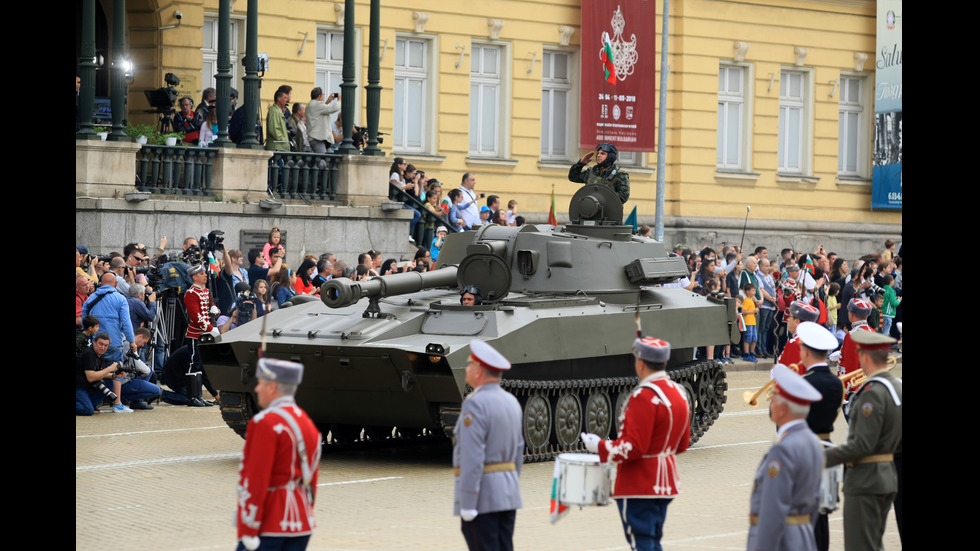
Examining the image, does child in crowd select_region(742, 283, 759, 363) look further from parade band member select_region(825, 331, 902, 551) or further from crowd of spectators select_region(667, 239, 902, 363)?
parade band member select_region(825, 331, 902, 551)

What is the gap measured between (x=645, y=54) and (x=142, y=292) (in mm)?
15857

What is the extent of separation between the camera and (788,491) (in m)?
7.66

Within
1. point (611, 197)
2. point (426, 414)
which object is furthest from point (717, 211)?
point (426, 414)

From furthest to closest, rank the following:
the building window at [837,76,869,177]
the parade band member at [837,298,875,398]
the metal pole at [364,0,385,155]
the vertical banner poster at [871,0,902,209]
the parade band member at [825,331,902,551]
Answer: the building window at [837,76,869,177]
the vertical banner poster at [871,0,902,209]
the metal pole at [364,0,385,155]
the parade band member at [837,298,875,398]
the parade band member at [825,331,902,551]

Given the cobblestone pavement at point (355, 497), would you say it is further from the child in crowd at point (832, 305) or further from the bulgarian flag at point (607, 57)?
the bulgarian flag at point (607, 57)

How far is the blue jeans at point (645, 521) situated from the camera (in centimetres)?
920

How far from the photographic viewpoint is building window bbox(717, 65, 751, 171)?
35.2 meters

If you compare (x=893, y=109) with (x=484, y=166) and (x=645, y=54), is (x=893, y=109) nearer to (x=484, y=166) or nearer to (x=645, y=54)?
(x=645, y=54)

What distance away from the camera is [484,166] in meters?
31.4

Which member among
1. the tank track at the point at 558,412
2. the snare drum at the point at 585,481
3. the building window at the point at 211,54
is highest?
the building window at the point at 211,54

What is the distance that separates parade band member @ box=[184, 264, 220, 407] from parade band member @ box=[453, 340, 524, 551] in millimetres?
10111

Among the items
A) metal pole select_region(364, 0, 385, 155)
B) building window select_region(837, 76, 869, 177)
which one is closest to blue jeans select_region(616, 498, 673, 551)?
metal pole select_region(364, 0, 385, 155)

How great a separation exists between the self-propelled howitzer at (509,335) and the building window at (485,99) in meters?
14.4

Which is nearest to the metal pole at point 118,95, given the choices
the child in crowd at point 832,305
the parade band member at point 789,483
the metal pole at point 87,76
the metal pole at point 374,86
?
the metal pole at point 87,76
